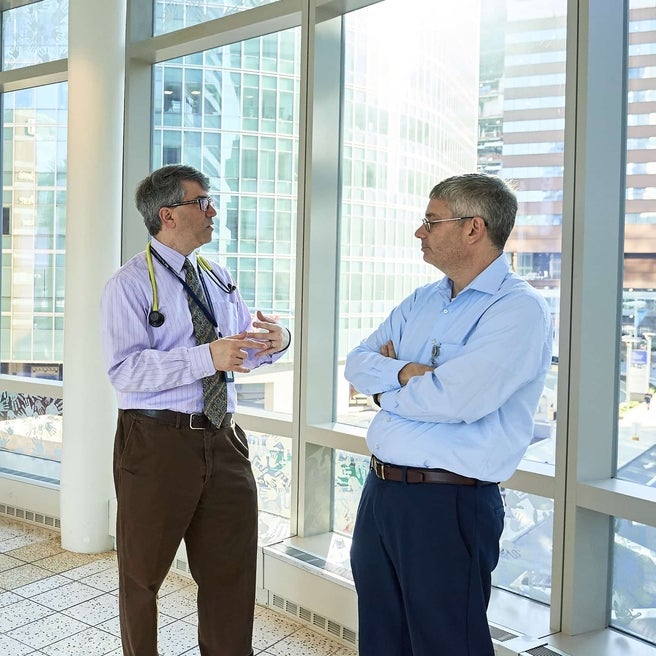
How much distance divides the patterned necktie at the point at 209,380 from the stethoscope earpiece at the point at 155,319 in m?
0.12

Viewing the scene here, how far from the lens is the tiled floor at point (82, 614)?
10.2 feet

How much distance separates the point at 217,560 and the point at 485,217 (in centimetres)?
147

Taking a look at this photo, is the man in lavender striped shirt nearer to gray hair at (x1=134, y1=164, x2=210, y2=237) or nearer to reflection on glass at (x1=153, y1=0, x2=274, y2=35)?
gray hair at (x1=134, y1=164, x2=210, y2=237)

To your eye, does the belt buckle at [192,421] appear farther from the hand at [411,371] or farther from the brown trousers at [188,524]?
the hand at [411,371]

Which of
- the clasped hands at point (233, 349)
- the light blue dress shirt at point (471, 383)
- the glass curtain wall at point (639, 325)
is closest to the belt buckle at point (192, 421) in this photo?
the clasped hands at point (233, 349)

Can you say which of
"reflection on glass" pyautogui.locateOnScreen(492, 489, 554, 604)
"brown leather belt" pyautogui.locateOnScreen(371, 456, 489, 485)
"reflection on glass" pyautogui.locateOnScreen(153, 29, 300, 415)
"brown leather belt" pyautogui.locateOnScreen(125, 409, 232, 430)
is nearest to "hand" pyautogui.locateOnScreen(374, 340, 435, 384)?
"brown leather belt" pyautogui.locateOnScreen(371, 456, 489, 485)

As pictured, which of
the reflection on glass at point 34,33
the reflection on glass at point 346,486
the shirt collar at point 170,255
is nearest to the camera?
the shirt collar at point 170,255

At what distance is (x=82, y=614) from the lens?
11.2 ft

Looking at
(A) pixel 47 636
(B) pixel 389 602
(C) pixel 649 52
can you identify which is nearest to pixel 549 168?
(C) pixel 649 52

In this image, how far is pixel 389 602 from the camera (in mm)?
2146

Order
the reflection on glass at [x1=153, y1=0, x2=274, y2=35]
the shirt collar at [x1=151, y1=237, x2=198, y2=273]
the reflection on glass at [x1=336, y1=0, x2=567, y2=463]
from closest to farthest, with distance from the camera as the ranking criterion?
the shirt collar at [x1=151, y1=237, x2=198, y2=273]
the reflection on glass at [x1=336, y1=0, x2=567, y2=463]
the reflection on glass at [x1=153, y1=0, x2=274, y2=35]

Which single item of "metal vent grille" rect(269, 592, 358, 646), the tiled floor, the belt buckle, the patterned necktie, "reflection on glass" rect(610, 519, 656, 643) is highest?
the patterned necktie

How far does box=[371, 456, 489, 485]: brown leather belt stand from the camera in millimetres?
2045

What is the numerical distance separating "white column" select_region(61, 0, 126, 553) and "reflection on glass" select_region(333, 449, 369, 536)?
1328mm
